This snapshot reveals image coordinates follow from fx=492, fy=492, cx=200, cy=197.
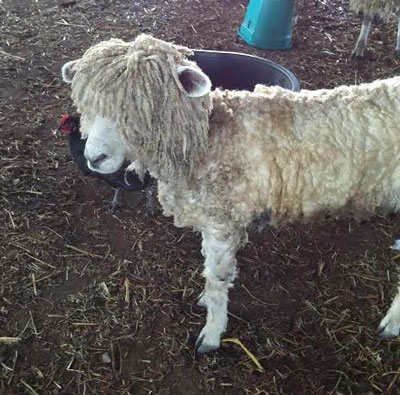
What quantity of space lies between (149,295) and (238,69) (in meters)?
1.84

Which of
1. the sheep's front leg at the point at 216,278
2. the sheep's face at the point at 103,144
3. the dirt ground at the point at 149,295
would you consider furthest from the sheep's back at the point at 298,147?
the dirt ground at the point at 149,295

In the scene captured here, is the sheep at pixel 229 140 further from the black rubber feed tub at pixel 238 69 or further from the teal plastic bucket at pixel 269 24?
the teal plastic bucket at pixel 269 24

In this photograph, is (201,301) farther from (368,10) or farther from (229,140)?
(368,10)

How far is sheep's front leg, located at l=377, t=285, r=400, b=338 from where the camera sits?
9.33ft

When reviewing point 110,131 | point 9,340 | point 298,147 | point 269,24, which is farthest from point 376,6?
point 9,340

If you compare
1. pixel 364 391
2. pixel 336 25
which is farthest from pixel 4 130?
pixel 336 25

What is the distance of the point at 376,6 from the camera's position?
4992mm

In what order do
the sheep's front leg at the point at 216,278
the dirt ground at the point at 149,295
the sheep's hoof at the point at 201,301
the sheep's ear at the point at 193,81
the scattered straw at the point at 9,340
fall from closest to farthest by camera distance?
the sheep's ear at the point at 193,81
the sheep's front leg at the point at 216,278
the dirt ground at the point at 149,295
the scattered straw at the point at 9,340
the sheep's hoof at the point at 201,301

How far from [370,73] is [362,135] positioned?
3.15 m

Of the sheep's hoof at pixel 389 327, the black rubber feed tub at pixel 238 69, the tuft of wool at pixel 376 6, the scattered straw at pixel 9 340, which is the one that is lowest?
the scattered straw at pixel 9 340

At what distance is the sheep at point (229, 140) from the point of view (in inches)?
78.9

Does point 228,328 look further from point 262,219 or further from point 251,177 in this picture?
point 251,177

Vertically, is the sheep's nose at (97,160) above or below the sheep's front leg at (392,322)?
above

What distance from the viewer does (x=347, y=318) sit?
3.02 meters
